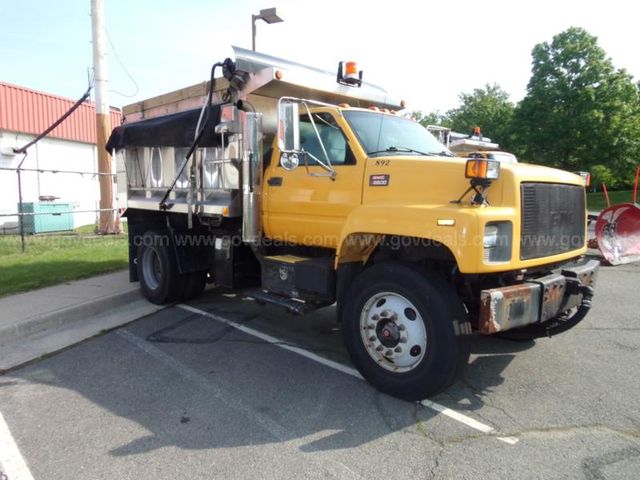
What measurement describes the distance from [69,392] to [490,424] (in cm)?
345

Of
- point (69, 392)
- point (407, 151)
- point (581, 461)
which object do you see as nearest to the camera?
point (581, 461)

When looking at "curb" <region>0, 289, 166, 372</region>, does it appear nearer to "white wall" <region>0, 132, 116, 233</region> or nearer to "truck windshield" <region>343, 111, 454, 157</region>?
"truck windshield" <region>343, 111, 454, 157</region>

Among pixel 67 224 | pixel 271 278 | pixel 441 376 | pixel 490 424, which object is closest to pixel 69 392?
pixel 271 278

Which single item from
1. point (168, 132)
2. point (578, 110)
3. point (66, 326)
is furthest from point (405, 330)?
point (578, 110)

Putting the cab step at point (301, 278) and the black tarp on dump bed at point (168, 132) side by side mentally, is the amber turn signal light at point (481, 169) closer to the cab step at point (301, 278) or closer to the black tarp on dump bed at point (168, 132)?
the cab step at point (301, 278)

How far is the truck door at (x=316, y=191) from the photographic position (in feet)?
15.2

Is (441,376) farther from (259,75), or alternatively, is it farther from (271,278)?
(259,75)

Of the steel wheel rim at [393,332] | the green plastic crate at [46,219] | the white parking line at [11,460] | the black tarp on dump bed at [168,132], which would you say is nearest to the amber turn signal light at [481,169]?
the steel wheel rim at [393,332]

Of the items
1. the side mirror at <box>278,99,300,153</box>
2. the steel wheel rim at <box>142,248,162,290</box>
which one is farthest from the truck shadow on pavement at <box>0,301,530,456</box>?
the side mirror at <box>278,99,300,153</box>

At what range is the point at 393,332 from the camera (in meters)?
3.98

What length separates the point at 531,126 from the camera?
3088 centimetres

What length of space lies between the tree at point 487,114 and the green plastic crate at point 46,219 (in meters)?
27.6

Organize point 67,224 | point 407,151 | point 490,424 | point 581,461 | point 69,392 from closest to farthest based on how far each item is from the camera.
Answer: point 581,461, point 490,424, point 69,392, point 407,151, point 67,224

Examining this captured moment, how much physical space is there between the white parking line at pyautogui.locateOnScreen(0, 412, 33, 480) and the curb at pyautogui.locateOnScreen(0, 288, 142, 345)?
7.54ft
